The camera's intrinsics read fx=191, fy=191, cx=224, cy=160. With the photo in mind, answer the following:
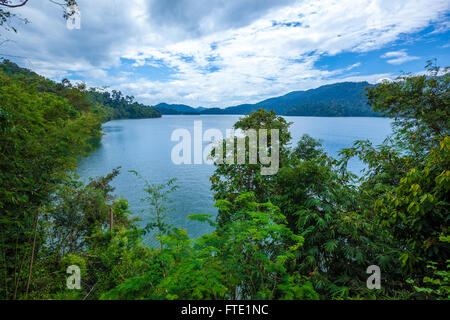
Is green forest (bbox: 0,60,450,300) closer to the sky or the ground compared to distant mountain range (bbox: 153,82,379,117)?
closer to the ground

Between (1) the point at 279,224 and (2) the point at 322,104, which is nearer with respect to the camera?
(1) the point at 279,224

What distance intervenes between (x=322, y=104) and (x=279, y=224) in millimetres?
121446

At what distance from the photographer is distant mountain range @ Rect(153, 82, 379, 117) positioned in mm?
102875

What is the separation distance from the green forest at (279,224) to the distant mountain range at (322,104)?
7442 centimetres

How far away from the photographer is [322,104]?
353ft

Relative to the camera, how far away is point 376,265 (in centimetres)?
359

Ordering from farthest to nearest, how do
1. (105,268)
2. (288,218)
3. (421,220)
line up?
(105,268), (288,218), (421,220)

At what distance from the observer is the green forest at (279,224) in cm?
233

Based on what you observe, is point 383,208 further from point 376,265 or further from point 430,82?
point 430,82

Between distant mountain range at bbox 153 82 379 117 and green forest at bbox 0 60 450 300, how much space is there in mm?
74417

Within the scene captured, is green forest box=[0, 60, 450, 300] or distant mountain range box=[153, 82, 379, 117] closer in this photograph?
green forest box=[0, 60, 450, 300]

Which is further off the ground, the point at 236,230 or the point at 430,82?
the point at 430,82
